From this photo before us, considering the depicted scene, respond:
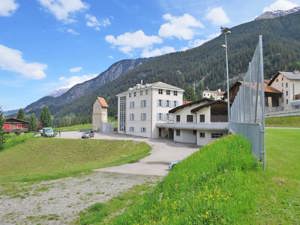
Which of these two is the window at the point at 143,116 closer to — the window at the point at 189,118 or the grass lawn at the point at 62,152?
the window at the point at 189,118

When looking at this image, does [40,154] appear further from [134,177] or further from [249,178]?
[249,178]

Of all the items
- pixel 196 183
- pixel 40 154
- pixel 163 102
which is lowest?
pixel 40 154

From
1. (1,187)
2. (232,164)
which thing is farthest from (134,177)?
(232,164)

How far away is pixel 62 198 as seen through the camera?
13148 millimetres

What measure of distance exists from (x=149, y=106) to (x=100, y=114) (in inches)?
1048

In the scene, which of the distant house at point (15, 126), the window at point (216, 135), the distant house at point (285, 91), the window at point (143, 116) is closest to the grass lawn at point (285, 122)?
the window at point (216, 135)

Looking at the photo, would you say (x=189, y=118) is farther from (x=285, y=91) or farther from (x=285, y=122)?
(x=285, y=91)

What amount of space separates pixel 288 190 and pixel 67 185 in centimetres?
1400

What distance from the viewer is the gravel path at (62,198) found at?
1048 centimetres

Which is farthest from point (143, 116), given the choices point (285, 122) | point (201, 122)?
point (285, 122)

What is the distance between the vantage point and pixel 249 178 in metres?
6.31

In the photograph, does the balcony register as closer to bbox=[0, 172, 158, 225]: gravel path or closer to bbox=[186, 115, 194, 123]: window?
bbox=[186, 115, 194, 123]: window

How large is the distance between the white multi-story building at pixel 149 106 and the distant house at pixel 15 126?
42.0 metres

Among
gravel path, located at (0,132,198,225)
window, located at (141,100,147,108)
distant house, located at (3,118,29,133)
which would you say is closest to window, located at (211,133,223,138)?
window, located at (141,100,147,108)
